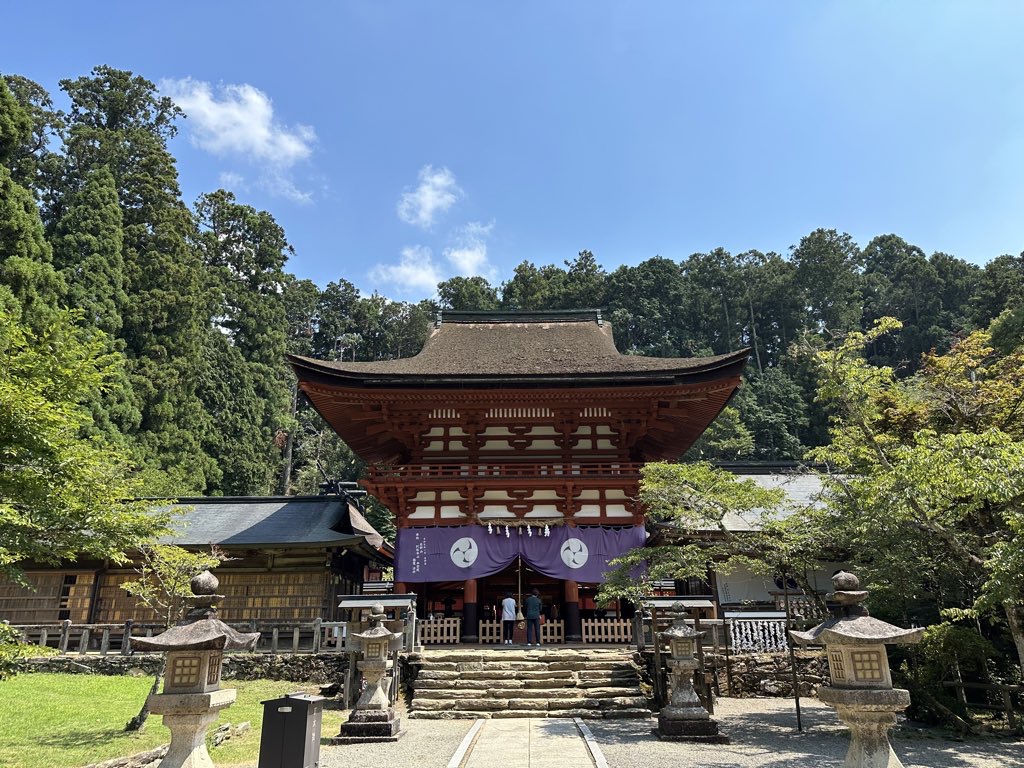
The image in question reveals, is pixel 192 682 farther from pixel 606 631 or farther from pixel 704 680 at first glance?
pixel 606 631

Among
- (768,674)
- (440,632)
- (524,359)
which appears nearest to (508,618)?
(440,632)

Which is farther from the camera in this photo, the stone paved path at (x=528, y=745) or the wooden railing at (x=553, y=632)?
the wooden railing at (x=553, y=632)

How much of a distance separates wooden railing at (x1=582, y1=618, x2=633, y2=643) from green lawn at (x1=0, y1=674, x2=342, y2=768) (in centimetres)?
583

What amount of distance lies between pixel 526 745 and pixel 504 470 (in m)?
8.13

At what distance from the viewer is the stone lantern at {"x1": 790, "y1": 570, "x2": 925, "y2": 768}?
17.7 ft

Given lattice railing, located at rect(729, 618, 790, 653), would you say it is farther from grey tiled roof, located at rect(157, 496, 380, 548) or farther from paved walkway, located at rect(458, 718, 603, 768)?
grey tiled roof, located at rect(157, 496, 380, 548)

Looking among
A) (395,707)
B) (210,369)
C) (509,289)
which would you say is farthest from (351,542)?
(509,289)

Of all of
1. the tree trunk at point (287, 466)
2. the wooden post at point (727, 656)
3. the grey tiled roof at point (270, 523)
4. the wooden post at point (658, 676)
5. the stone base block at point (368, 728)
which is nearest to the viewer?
the stone base block at point (368, 728)

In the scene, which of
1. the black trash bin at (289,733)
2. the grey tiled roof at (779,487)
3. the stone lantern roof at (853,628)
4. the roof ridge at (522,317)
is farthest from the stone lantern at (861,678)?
the roof ridge at (522,317)

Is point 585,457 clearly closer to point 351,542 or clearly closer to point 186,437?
point 351,542

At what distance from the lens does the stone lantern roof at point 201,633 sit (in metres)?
5.59

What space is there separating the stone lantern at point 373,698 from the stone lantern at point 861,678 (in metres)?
6.07

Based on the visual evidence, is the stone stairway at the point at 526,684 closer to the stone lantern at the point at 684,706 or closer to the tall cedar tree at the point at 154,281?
the stone lantern at the point at 684,706

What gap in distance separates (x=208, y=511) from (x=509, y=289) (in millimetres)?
40338
